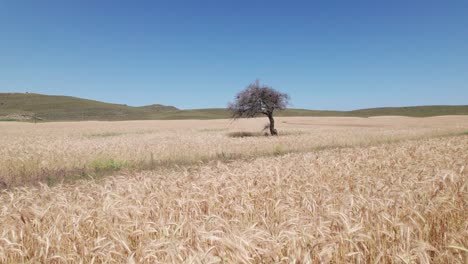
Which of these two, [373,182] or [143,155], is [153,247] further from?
[143,155]

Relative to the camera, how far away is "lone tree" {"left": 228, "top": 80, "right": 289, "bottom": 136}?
96.1 feet

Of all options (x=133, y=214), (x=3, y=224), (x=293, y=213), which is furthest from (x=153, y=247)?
(x=3, y=224)

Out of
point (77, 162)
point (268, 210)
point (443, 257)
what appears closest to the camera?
point (443, 257)

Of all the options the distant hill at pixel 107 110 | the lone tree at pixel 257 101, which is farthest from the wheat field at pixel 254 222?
the distant hill at pixel 107 110

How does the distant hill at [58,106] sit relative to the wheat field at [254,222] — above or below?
above

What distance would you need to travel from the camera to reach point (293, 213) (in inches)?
129

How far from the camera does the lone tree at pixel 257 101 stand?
29.3m

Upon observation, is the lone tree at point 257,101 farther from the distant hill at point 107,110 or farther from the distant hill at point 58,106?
the distant hill at point 58,106

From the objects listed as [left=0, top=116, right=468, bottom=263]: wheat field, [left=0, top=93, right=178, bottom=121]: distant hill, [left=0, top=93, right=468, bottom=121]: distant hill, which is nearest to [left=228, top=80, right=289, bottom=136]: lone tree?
[left=0, top=116, right=468, bottom=263]: wheat field

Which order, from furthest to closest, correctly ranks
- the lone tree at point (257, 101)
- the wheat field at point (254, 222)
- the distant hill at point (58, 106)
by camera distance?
the distant hill at point (58, 106), the lone tree at point (257, 101), the wheat field at point (254, 222)

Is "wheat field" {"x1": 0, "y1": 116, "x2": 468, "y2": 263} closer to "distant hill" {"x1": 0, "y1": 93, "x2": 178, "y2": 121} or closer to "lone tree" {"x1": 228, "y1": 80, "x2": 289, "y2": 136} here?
"lone tree" {"x1": 228, "y1": 80, "x2": 289, "y2": 136}

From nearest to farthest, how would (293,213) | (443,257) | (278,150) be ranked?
(443,257), (293,213), (278,150)

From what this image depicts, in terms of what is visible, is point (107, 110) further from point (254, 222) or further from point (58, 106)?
point (254, 222)

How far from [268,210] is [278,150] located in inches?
478
